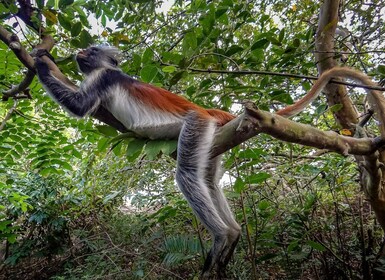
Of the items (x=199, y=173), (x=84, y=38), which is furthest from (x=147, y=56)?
(x=199, y=173)

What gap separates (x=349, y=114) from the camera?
3770 mm

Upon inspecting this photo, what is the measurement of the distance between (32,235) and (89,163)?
291 cm

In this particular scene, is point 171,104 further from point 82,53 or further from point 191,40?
point 82,53

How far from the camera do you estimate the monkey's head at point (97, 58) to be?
3500mm

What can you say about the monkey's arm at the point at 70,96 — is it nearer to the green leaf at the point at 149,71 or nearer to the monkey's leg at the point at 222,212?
the green leaf at the point at 149,71

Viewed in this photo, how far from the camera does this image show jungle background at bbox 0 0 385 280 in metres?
2.58

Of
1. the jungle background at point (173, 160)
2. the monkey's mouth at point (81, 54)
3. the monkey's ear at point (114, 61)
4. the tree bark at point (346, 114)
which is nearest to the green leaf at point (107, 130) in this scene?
the jungle background at point (173, 160)

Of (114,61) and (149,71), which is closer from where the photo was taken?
(149,71)

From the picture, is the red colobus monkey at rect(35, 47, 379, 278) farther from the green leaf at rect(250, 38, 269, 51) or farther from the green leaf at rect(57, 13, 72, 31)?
the green leaf at rect(250, 38, 269, 51)

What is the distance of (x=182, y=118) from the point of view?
3.06 m

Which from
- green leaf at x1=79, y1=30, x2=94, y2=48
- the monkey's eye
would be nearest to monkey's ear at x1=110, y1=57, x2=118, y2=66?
the monkey's eye

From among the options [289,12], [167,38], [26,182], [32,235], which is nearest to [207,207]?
[167,38]

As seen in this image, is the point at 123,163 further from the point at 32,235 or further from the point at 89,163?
the point at 32,235

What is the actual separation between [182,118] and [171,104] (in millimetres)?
192
